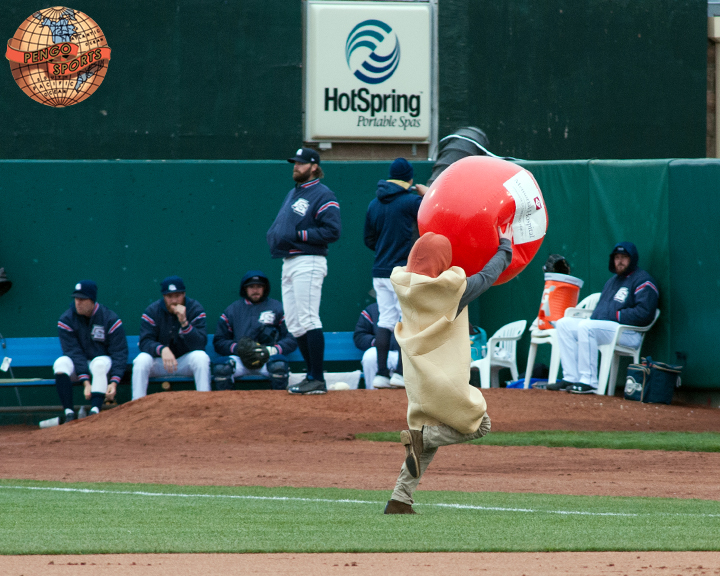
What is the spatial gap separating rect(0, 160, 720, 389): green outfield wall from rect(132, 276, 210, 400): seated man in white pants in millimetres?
1170

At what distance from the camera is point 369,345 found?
11.8 metres

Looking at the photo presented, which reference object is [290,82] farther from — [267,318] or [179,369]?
[179,369]

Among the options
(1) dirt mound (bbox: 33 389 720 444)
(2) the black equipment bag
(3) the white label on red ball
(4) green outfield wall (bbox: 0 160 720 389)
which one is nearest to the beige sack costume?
(3) the white label on red ball

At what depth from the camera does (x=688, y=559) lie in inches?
171

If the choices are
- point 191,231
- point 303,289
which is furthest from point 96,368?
point 303,289

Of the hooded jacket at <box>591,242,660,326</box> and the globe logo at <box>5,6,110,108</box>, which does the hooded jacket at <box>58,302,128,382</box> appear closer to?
the globe logo at <box>5,6,110,108</box>

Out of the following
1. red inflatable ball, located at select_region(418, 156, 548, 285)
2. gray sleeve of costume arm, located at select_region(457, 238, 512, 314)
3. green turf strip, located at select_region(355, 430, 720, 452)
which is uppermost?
red inflatable ball, located at select_region(418, 156, 548, 285)

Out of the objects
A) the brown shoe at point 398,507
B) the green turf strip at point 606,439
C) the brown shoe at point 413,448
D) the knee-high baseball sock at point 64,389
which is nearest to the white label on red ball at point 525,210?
the brown shoe at point 413,448

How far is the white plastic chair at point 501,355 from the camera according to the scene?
39.5 feet

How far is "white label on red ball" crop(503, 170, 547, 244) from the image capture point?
5.98 meters

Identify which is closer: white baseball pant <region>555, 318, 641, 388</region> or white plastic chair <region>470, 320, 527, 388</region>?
white baseball pant <region>555, 318, 641, 388</region>

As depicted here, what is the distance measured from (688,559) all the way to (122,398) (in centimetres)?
897

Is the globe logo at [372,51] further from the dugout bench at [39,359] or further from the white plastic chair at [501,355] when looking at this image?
the dugout bench at [39,359]

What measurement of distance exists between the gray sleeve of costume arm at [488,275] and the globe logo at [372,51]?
876 cm
